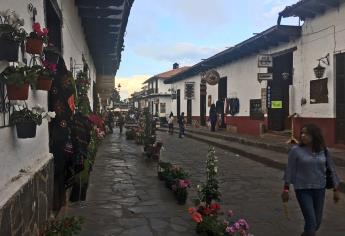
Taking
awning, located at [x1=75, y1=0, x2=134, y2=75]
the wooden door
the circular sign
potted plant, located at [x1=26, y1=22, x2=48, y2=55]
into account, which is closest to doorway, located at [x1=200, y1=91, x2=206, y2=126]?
the wooden door

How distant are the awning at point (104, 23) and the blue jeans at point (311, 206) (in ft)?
18.0

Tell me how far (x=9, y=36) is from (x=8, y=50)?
104 millimetres

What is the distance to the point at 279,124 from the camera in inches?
764

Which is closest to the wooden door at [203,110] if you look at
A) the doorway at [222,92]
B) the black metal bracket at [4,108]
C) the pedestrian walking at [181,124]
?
the doorway at [222,92]

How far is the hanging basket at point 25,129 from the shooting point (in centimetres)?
410

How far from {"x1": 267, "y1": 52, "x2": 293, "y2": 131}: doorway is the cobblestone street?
6.03 meters

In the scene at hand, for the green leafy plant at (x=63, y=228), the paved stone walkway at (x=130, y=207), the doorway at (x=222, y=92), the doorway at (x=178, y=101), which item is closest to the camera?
the green leafy plant at (x=63, y=228)

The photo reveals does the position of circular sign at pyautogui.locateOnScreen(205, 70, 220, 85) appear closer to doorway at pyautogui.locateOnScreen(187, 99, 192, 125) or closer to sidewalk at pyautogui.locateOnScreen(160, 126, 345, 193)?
sidewalk at pyautogui.locateOnScreen(160, 126, 345, 193)

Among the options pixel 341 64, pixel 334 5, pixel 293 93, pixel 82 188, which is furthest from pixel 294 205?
pixel 293 93

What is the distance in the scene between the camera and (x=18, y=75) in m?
3.68

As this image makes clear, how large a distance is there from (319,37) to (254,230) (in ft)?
32.8

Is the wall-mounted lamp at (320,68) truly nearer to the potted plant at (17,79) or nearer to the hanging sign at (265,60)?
the hanging sign at (265,60)

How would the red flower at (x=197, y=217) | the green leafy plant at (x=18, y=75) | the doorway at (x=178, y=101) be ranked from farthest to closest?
the doorway at (x=178, y=101), the red flower at (x=197, y=217), the green leafy plant at (x=18, y=75)

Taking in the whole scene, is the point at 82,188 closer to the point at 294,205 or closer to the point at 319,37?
the point at 294,205
